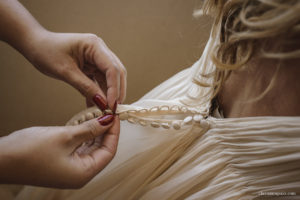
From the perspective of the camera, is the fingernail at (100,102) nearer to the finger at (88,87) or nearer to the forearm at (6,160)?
the finger at (88,87)

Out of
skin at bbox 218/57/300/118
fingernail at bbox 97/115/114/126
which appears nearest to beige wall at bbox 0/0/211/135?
skin at bbox 218/57/300/118

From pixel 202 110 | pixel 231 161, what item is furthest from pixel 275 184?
pixel 202 110

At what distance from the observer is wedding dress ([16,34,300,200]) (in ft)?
1.37

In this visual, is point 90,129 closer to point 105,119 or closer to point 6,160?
point 105,119

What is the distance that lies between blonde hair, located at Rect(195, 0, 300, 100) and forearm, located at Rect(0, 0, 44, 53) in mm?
426

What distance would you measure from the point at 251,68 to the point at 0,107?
1.02 m

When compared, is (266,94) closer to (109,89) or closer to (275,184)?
(275,184)

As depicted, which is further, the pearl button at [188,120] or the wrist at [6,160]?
the pearl button at [188,120]

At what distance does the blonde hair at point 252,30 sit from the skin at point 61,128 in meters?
0.25

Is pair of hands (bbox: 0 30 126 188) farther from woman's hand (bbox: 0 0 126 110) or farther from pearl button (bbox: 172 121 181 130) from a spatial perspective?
pearl button (bbox: 172 121 181 130)

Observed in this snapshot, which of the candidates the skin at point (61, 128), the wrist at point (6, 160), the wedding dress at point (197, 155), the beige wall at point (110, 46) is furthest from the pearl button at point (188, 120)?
the beige wall at point (110, 46)

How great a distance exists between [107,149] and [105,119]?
63 millimetres

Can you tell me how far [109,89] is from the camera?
52 cm

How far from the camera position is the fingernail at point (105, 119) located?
483 mm
